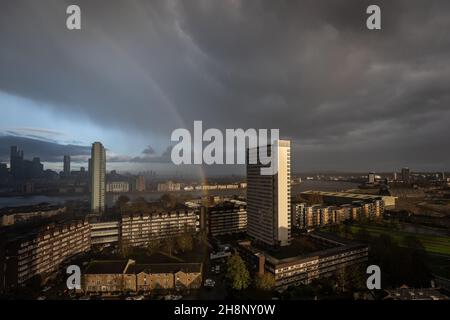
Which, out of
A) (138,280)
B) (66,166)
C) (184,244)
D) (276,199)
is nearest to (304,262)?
(276,199)

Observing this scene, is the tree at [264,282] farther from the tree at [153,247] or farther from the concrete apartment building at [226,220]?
the concrete apartment building at [226,220]

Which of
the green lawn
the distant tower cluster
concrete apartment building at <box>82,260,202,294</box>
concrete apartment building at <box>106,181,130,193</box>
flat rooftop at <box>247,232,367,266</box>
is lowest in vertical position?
the green lawn

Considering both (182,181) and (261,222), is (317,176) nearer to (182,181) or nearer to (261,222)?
(182,181)

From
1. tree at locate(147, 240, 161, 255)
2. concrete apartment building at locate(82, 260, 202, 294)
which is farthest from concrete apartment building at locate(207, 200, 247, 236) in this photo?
concrete apartment building at locate(82, 260, 202, 294)

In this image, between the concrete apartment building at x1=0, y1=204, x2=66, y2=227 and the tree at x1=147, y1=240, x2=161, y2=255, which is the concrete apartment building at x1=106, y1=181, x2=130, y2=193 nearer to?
the concrete apartment building at x1=0, y1=204, x2=66, y2=227

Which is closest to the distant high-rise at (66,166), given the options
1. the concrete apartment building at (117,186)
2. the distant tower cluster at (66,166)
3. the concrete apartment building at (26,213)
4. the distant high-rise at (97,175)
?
the distant tower cluster at (66,166)

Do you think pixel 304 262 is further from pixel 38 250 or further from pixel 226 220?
pixel 38 250
